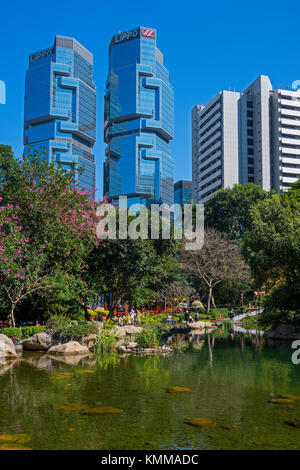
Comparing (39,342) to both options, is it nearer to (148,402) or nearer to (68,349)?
(68,349)

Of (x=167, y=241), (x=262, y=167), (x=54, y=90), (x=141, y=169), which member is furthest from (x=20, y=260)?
(x=54, y=90)

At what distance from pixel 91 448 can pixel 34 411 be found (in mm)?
2642

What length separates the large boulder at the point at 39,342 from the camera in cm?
1909

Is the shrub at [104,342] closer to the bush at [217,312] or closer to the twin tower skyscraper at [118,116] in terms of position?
the bush at [217,312]

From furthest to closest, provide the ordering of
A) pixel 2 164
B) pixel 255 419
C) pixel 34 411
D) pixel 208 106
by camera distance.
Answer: pixel 208 106
pixel 2 164
pixel 34 411
pixel 255 419

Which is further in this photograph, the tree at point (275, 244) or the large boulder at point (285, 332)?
the large boulder at point (285, 332)

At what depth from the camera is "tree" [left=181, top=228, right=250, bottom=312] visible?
42.3m

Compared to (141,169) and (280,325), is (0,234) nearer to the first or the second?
(280,325)

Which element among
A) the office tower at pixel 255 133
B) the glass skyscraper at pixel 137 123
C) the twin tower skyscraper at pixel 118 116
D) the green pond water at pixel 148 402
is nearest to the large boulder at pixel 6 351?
the green pond water at pixel 148 402

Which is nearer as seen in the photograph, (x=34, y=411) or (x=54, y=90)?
→ (x=34, y=411)

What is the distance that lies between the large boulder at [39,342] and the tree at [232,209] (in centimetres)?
3956

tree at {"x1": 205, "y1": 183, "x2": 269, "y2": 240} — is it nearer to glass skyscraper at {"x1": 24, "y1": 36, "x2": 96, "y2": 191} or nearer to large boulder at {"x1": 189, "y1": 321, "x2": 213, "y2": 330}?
large boulder at {"x1": 189, "y1": 321, "x2": 213, "y2": 330}

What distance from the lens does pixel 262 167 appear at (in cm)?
9569

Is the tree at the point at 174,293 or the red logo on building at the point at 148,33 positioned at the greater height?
the red logo on building at the point at 148,33
